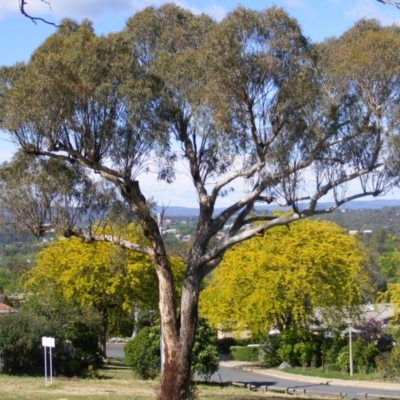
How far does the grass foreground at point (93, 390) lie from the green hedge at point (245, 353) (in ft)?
66.3

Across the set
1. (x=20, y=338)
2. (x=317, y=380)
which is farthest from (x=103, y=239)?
(x=317, y=380)

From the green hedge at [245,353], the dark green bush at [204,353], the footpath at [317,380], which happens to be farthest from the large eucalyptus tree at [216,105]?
the green hedge at [245,353]

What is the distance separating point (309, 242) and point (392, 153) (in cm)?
2256

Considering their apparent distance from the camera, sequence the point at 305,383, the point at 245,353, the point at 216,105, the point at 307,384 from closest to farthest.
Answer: the point at 216,105, the point at 307,384, the point at 305,383, the point at 245,353

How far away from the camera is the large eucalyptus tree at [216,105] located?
1642 centimetres

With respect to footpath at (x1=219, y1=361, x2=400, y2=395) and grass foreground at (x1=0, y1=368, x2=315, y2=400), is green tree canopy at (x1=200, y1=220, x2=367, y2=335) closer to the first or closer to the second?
footpath at (x1=219, y1=361, x2=400, y2=395)

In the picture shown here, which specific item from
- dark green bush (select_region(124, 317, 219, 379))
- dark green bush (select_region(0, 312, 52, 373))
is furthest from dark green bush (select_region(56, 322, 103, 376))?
dark green bush (select_region(124, 317, 219, 379))

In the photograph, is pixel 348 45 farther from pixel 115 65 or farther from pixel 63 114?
pixel 63 114

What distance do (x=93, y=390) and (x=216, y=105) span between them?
11.1 meters

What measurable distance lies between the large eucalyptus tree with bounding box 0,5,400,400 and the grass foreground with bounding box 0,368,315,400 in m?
3.60

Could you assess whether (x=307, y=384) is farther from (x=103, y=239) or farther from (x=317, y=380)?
(x=103, y=239)

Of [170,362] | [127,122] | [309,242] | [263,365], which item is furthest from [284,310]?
[127,122]

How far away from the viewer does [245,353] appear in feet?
170

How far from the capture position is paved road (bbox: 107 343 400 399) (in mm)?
32375
